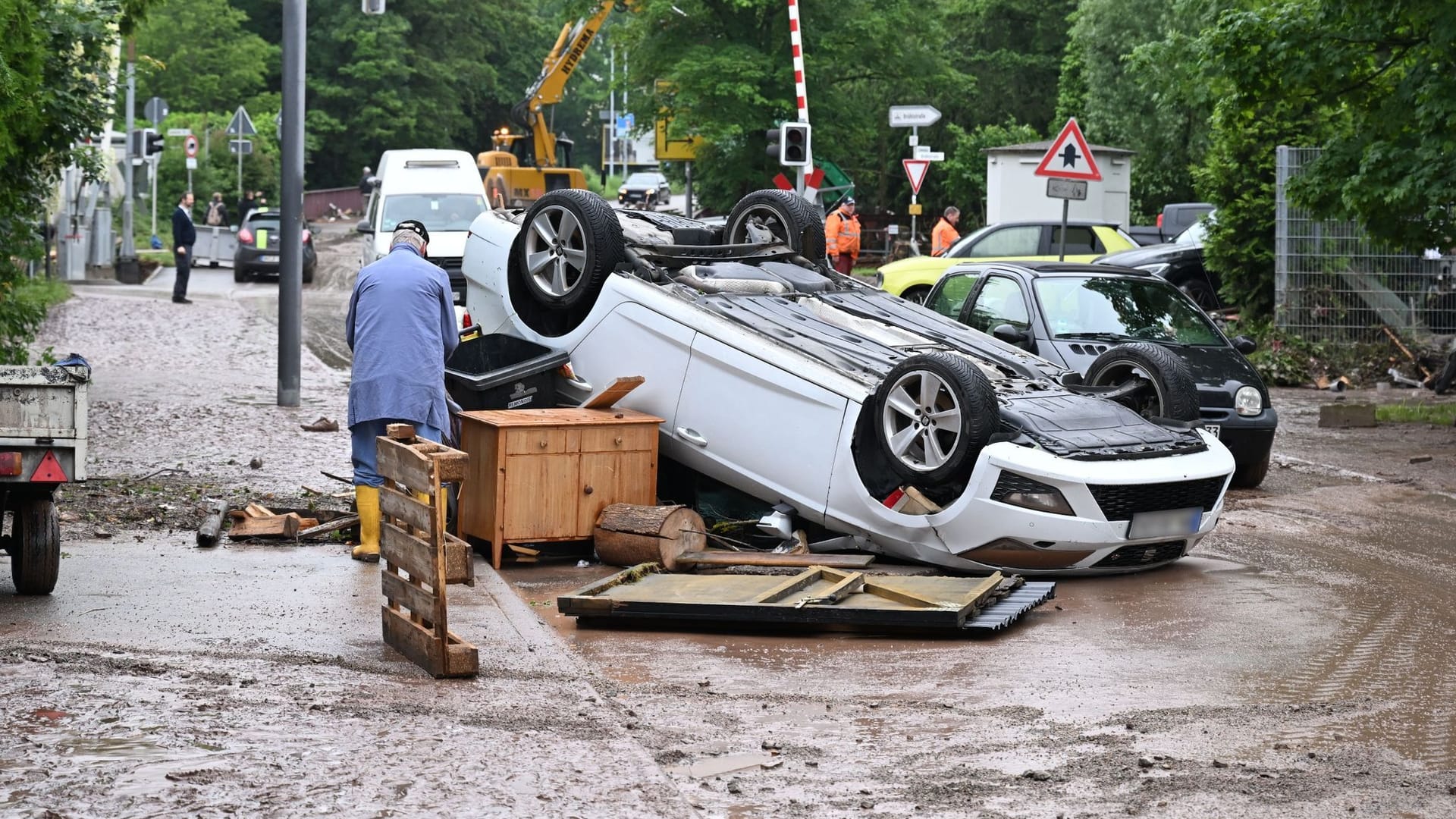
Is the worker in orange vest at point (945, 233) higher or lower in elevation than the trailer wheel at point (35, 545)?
higher

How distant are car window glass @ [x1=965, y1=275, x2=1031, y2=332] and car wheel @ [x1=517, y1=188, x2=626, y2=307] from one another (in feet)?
11.0

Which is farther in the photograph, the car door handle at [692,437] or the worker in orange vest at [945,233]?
the worker in orange vest at [945,233]

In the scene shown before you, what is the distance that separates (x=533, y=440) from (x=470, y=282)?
2.82 metres

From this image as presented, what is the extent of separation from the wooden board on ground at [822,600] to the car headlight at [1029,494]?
0.40 metres

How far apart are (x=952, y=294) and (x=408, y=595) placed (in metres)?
7.74

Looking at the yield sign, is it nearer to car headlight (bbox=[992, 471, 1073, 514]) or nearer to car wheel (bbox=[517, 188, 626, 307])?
car wheel (bbox=[517, 188, 626, 307])

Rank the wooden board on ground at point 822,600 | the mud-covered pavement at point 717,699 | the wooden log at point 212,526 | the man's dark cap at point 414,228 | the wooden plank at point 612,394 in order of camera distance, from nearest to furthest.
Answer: the mud-covered pavement at point 717,699 < the wooden board on ground at point 822,600 < the wooden log at point 212,526 < the man's dark cap at point 414,228 < the wooden plank at point 612,394

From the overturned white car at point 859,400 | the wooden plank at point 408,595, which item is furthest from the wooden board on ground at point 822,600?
the wooden plank at point 408,595

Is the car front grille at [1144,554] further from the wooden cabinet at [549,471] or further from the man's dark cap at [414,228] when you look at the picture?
the man's dark cap at [414,228]

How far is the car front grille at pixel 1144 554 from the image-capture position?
9.18m

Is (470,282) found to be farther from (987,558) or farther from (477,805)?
(477,805)

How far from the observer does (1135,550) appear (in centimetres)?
922

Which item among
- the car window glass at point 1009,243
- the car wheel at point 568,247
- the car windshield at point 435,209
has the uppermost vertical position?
the car windshield at point 435,209

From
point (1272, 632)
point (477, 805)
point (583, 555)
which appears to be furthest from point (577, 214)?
point (477, 805)
